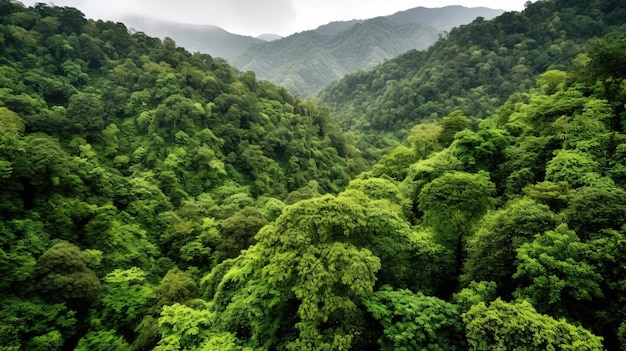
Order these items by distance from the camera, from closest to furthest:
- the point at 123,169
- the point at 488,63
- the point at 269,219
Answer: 1. the point at 269,219
2. the point at 123,169
3. the point at 488,63

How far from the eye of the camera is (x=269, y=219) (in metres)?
27.2

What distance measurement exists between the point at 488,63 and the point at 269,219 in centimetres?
5977

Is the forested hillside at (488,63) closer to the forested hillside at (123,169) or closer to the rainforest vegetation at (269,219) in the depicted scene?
the forested hillside at (123,169)

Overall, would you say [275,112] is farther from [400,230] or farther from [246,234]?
[400,230]

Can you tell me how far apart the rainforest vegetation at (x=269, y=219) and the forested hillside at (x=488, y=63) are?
88.9 feet

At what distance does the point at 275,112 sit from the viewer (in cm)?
4934

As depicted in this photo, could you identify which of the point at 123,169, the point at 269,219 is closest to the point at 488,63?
the point at 269,219

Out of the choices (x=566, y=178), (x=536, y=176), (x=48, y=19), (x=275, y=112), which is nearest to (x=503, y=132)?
(x=536, y=176)

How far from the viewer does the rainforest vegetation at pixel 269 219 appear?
9.52m

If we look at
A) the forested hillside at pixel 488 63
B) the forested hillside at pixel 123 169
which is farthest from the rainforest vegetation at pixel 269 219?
the forested hillside at pixel 488 63

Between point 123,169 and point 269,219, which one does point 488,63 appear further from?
point 123,169

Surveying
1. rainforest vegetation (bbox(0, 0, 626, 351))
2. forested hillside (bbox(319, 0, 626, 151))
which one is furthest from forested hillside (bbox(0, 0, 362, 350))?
forested hillside (bbox(319, 0, 626, 151))

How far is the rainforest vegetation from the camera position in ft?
31.2

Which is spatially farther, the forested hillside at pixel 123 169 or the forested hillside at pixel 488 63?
the forested hillside at pixel 488 63
